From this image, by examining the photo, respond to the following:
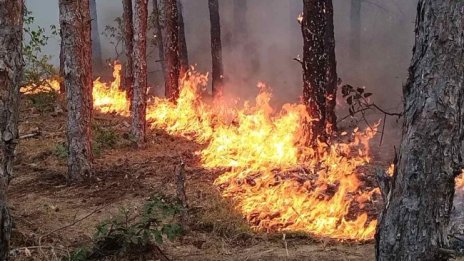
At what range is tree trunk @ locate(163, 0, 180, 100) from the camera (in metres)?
15.4

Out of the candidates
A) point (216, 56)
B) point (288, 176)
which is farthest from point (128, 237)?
point (216, 56)

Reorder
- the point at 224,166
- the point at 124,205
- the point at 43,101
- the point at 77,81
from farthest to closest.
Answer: the point at 43,101, the point at 224,166, the point at 77,81, the point at 124,205

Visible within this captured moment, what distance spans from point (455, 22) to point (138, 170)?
720cm

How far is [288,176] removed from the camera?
7.93m

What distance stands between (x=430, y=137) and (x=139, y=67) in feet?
29.9

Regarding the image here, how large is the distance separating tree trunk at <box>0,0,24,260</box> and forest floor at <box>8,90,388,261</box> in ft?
5.22

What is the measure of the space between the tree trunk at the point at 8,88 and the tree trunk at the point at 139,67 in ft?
25.8

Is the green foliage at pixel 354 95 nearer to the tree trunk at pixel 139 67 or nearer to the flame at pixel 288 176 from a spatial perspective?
the flame at pixel 288 176

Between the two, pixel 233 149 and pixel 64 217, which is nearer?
pixel 64 217

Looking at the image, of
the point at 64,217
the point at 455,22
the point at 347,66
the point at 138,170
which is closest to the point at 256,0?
the point at 347,66

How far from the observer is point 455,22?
3.18 meters

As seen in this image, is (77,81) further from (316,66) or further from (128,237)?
(316,66)

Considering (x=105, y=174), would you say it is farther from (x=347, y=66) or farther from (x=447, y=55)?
(x=347, y=66)

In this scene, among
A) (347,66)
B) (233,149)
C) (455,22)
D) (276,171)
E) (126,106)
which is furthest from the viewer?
(347,66)
